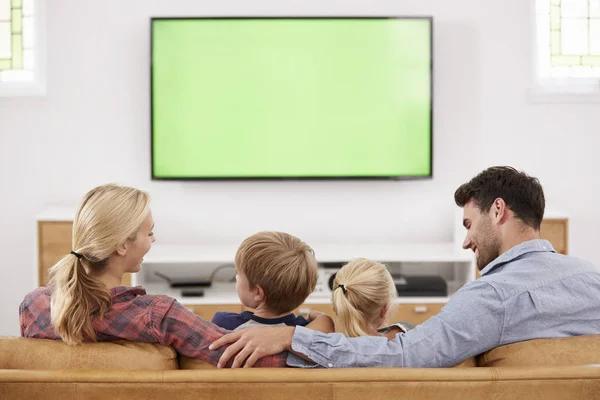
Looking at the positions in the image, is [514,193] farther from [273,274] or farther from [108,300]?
[108,300]

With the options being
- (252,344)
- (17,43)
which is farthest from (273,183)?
(252,344)

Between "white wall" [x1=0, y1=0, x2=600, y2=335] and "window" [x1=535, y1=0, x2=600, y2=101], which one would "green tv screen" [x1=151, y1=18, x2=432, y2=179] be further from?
"window" [x1=535, y1=0, x2=600, y2=101]

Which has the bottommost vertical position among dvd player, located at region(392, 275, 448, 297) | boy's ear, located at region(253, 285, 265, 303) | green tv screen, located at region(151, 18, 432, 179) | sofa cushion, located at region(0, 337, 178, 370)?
dvd player, located at region(392, 275, 448, 297)

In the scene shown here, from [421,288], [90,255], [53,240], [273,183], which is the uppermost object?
[273,183]

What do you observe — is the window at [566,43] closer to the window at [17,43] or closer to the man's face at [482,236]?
the man's face at [482,236]

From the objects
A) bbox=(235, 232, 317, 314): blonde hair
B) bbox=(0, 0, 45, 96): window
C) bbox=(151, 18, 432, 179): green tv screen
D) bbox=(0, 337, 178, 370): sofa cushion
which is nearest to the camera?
bbox=(0, 337, 178, 370): sofa cushion

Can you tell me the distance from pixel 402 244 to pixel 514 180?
102 inches

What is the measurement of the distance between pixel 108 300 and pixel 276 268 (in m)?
0.45

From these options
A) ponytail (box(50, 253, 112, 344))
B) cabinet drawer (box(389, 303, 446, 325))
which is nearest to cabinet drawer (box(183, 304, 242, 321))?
cabinet drawer (box(389, 303, 446, 325))

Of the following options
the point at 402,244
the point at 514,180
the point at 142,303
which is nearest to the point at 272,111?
the point at 402,244

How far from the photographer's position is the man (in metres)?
1.50

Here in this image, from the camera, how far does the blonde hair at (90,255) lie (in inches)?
60.3

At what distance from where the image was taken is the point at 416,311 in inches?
161

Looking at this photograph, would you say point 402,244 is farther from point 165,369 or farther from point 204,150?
point 165,369
